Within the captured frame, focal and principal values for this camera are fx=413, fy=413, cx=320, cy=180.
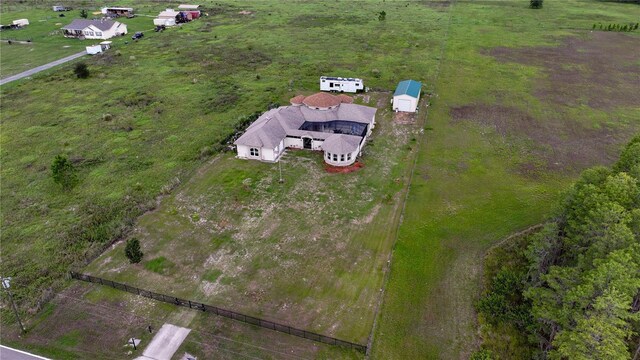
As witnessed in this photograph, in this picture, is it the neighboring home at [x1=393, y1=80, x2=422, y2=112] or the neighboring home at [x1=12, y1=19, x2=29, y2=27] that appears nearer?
the neighboring home at [x1=393, y1=80, x2=422, y2=112]

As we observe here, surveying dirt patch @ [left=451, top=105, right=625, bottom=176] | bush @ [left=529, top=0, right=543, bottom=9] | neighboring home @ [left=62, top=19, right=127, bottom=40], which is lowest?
dirt patch @ [left=451, top=105, right=625, bottom=176]

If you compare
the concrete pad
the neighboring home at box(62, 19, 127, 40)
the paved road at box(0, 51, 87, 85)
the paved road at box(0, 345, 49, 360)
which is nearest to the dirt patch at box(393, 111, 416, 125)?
the concrete pad

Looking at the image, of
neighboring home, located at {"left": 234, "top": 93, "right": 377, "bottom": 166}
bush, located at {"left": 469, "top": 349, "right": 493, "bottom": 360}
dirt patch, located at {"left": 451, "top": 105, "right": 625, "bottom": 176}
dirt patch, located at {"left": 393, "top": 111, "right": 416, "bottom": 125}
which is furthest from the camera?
dirt patch, located at {"left": 393, "top": 111, "right": 416, "bottom": 125}

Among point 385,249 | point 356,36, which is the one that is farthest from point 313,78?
point 385,249

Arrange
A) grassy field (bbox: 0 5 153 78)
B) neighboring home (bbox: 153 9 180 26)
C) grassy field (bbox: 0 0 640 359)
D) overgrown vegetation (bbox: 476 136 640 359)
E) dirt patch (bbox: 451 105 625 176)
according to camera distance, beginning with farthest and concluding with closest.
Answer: neighboring home (bbox: 153 9 180 26) < grassy field (bbox: 0 5 153 78) < dirt patch (bbox: 451 105 625 176) < grassy field (bbox: 0 0 640 359) < overgrown vegetation (bbox: 476 136 640 359)

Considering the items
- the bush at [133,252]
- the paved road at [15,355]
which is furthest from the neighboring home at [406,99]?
the paved road at [15,355]

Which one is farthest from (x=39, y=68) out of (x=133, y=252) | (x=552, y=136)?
(x=552, y=136)

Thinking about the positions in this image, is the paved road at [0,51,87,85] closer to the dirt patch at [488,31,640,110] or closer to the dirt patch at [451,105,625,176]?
the dirt patch at [451,105,625,176]

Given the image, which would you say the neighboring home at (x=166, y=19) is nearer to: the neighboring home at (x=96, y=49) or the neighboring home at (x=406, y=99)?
the neighboring home at (x=96, y=49)
